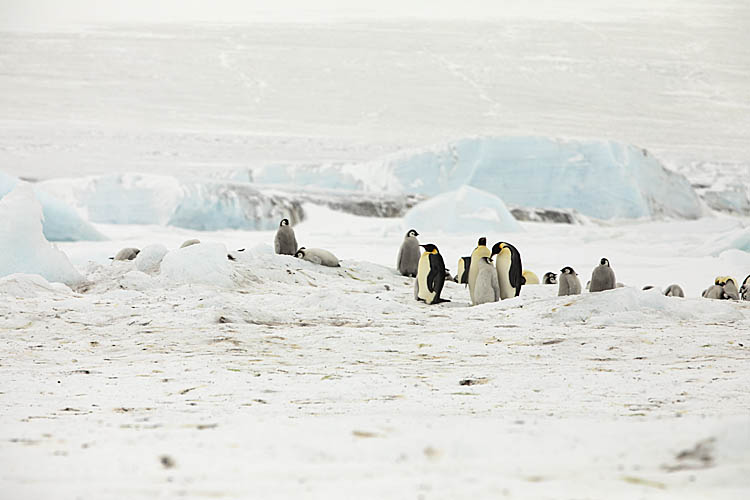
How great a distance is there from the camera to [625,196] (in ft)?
58.7

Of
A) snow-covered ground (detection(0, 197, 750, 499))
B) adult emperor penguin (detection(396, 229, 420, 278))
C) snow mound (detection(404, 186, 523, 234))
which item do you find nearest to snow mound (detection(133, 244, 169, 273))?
snow-covered ground (detection(0, 197, 750, 499))

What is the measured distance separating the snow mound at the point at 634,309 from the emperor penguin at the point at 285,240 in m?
4.14

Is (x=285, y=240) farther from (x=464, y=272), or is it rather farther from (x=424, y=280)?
(x=424, y=280)

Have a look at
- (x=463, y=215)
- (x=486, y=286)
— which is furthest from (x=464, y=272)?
(x=463, y=215)

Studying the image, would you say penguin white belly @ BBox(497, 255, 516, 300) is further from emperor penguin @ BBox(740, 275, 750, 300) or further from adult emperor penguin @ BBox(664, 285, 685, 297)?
emperor penguin @ BBox(740, 275, 750, 300)

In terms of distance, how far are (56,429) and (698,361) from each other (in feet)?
7.98

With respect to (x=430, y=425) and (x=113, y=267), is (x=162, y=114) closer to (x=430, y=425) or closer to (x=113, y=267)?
(x=113, y=267)

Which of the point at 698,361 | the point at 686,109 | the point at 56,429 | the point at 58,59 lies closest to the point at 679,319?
the point at 698,361

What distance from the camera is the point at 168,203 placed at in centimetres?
1491

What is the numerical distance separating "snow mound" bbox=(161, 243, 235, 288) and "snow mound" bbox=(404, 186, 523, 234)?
8222 millimetres

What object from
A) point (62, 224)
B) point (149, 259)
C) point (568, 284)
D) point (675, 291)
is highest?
point (568, 284)

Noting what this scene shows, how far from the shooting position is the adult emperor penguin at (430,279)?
5805mm

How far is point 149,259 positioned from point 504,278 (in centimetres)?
288

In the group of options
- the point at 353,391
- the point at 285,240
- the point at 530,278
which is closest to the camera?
the point at 353,391
